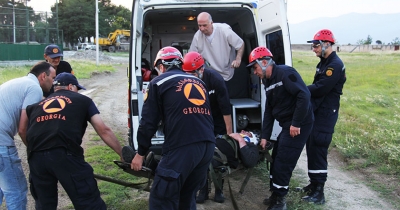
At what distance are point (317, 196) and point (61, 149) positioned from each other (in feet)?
9.96

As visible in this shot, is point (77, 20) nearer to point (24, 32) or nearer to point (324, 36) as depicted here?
point (24, 32)

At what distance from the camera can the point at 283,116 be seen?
14.2 feet

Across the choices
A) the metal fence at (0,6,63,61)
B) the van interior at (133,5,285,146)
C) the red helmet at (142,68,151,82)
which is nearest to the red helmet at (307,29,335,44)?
the van interior at (133,5,285,146)

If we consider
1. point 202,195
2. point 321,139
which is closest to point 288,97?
point 321,139

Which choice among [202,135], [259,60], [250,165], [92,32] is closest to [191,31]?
[259,60]

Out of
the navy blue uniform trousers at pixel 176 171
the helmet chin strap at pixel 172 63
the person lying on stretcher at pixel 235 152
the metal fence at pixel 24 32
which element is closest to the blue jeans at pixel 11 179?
the navy blue uniform trousers at pixel 176 171

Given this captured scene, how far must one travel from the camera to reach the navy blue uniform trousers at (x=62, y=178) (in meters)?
3.14

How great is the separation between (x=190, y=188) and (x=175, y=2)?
9.23 ft

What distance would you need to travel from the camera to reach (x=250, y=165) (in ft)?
13.6

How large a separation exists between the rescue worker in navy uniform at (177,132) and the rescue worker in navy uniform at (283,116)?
126cm

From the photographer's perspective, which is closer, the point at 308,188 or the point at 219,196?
the point at 219,196

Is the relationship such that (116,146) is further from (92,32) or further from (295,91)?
(92,32)

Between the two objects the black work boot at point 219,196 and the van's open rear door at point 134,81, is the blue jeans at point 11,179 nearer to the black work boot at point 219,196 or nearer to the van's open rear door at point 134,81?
the van's open rear door at point 134,81

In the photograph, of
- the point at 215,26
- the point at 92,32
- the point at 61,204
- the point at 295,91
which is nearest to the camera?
the point at 295,91
